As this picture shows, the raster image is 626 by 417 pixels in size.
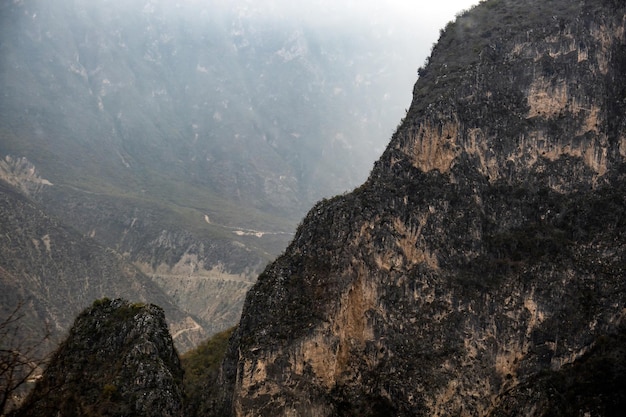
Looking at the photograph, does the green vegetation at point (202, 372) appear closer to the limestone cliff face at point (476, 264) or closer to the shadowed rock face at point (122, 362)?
the limestone cliff face at point (476, 264)

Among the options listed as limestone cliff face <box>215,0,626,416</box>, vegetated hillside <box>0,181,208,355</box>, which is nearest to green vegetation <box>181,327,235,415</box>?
limestone cliff face <box>215,0,626,416</box>

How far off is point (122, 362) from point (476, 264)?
2034cm

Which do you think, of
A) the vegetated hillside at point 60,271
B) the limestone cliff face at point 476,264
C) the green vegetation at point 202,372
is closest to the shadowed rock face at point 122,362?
the limestone cliff face at point 476,264

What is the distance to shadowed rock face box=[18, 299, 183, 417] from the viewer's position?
3406 centimetres

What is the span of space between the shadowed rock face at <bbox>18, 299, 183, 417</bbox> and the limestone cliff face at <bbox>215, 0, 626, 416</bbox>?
14.5 ft

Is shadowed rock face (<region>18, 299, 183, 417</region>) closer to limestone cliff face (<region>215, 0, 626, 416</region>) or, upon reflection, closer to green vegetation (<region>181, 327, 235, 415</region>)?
limestone cliff face (<region>215, 0, 626, 416</region>)

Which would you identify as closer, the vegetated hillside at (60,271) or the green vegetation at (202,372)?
the green vegetation at (202,372)

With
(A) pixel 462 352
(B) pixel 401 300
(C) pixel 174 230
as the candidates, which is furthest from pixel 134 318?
(C) pixel 174 230

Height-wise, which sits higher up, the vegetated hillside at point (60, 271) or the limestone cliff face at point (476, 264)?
the vegetated hillside at point (60, 271)

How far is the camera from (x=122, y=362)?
1407 inches

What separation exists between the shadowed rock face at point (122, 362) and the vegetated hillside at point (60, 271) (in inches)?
2290

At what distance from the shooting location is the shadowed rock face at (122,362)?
3406cm

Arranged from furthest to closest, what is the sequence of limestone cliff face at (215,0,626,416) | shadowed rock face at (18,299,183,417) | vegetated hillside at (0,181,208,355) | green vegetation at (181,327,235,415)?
Answer: vegetated hillside at (0,181,208,355) → green vegetation at (181,327,235,415) → limestone cliff face at (215,0,626,416) → shadowed rock face at (18,299,183,417)

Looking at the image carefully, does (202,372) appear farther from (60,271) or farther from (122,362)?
(60,271)
